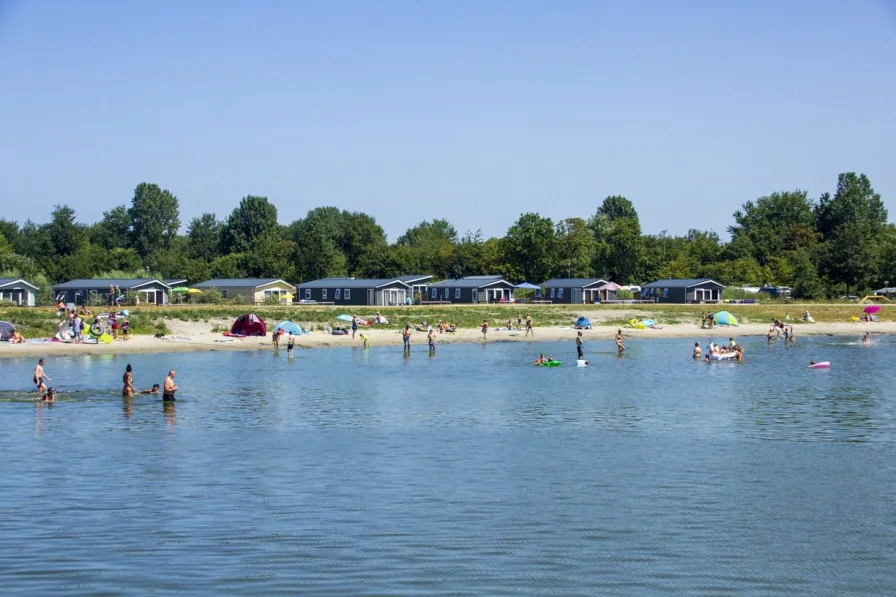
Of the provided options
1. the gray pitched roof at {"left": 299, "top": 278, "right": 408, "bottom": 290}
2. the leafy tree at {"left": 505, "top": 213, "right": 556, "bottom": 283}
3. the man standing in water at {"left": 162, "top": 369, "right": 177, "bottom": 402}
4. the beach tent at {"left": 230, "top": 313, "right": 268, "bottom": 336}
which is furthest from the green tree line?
the man standing in water at {"left": 162, "top": 369, "right": 177, "bottom": 402}

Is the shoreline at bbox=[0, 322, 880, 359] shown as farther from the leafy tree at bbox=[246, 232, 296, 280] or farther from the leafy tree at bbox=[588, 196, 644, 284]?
the leafy tree at bbox=[246, 232, 296, 280]

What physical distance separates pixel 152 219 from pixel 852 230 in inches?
4198

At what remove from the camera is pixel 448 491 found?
836 inches

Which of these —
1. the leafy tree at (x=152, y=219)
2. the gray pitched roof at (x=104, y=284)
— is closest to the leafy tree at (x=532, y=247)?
the gray pitched roof at (x=104, y=284)

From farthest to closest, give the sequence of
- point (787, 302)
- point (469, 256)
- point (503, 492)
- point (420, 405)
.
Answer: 1. point (469, 256)
2. point (787, 302)
3. point (420, 405)
4. point (503, 492)

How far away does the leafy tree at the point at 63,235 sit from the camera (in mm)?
140250

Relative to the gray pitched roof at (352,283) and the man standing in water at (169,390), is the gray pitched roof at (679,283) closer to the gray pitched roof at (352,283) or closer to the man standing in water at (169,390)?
the gray pitched roof at (352,283)

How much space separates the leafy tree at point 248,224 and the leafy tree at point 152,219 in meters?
11.5

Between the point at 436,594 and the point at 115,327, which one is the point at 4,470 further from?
the point at 115,327

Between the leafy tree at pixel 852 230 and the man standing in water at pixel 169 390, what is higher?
the leafy tree at pixel 852 230

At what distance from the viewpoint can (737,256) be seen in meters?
148

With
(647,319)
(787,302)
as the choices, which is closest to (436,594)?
(647,319)

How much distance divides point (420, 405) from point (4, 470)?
17.0m

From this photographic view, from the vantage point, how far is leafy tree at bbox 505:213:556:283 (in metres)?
130
